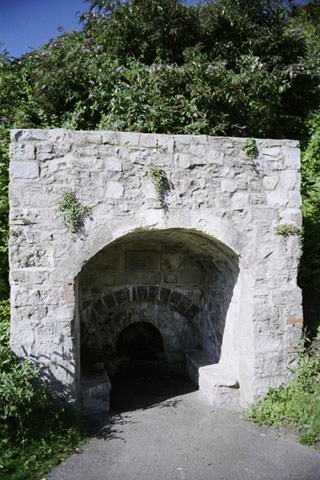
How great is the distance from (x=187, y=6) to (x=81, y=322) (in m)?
5.91

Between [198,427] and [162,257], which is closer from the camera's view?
[198,427]

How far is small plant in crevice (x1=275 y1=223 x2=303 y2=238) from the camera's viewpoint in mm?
4395

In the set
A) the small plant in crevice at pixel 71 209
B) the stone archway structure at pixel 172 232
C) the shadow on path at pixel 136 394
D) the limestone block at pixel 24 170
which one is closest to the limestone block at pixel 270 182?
the stone archway structure at pixel 172 232

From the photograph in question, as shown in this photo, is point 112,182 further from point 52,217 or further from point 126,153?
point 52,217

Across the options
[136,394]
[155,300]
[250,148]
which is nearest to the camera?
[250,148]

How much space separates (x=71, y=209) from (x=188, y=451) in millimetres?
2624

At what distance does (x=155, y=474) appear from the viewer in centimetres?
329

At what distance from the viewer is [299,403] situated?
13.5ft

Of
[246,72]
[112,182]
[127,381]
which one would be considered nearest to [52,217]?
[112,182]

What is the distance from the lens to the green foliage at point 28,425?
3246mm

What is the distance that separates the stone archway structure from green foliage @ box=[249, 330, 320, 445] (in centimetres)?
14

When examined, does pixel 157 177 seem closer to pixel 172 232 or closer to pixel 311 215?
pixel 172 232

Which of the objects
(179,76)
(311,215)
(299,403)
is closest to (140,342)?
(299,403)

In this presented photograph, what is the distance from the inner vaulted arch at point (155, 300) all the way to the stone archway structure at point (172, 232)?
0.07m
